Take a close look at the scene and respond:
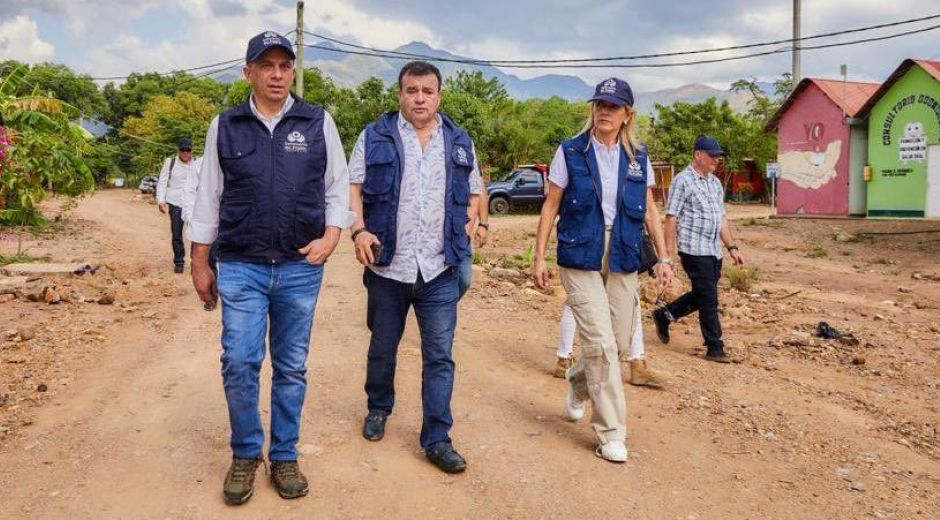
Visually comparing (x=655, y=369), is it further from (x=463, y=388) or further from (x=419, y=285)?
(x=419, y=285)

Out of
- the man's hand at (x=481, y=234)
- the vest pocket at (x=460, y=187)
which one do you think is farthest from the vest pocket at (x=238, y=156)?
the man's hand at (x=481, y=234)

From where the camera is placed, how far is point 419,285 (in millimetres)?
3938

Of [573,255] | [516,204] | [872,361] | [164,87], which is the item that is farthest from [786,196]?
[164,87]

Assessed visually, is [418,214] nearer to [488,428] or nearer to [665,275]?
[488,428]

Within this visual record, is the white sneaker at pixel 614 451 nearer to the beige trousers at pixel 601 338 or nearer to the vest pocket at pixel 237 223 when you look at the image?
the beige trousers at pixel 601 338

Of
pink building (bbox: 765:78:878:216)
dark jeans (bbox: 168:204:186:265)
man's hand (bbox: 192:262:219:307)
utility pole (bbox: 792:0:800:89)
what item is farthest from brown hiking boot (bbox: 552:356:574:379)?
utility pole (bbox: 792:0:800:89)

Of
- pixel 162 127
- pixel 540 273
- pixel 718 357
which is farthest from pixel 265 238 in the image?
pixel 162 127

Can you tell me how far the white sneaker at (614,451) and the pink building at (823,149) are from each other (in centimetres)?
2299

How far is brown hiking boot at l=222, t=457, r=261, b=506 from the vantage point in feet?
11.2

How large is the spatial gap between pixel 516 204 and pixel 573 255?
23.1 m

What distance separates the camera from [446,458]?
3.87 metres

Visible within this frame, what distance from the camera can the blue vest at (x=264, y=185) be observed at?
136 inches

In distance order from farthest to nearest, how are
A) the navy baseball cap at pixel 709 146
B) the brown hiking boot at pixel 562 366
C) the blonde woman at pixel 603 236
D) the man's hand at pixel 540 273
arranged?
1. the navy baseball cap at pixel 709 146
2. the brown hiking boot at pixel 562 366
3. the man's hand at pixel 540 273
4. the blonde woman at pixel 603 236

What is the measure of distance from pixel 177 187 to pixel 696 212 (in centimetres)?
713
